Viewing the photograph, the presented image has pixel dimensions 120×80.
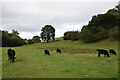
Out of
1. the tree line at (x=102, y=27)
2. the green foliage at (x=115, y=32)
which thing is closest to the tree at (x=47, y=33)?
the tree line at (x=102, y=27)

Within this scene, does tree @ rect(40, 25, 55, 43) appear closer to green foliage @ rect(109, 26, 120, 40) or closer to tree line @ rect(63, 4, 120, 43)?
tree line @ rect(63, 4, 120, 43)

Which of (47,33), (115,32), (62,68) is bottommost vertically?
(62,68)

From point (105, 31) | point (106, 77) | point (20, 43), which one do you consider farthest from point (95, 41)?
point (106, 77)

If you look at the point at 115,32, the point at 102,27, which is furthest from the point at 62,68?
the point at 102,27

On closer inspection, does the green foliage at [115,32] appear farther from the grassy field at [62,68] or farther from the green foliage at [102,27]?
the grassy field at [62,68]

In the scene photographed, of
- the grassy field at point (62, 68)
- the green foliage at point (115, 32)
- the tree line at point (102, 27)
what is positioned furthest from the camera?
the tree line at point (102, 27)

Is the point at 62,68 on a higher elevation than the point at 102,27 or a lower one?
lower

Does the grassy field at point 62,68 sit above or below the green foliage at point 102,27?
below

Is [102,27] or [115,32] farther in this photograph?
[102,27]

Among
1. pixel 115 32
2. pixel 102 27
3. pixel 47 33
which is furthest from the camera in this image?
pixel 47 33

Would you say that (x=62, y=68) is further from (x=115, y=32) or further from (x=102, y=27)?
(x=102, y=27)

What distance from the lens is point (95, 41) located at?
54.9 meters

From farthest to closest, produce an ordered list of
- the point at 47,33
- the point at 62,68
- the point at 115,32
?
the point at 47,33
the point at 115,32
the point at 62,68

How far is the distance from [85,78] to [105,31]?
161 ft
